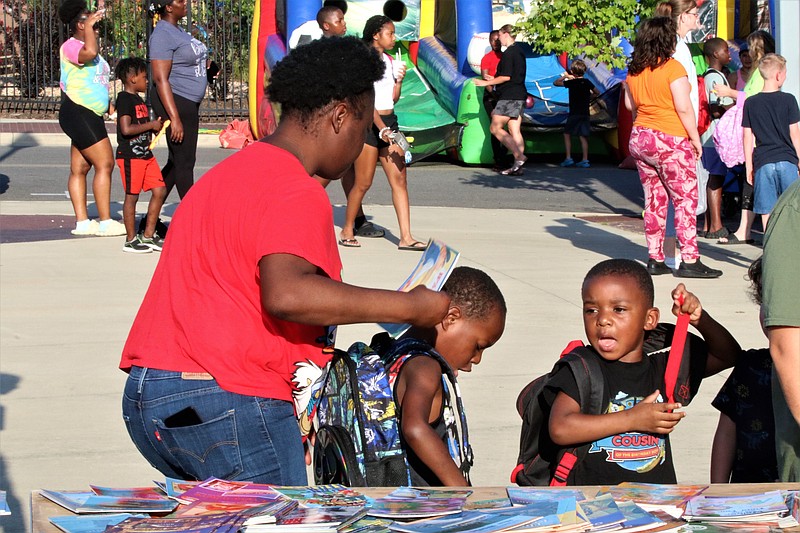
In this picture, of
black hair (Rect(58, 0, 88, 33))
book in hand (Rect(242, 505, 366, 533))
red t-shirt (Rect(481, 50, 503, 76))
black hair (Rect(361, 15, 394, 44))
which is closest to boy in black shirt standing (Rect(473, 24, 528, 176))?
red t-shirt (Rect(481, 50, 503, 76))

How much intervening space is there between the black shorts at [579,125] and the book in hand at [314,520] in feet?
46.0

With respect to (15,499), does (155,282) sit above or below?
above

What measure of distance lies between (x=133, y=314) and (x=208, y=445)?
4766mm

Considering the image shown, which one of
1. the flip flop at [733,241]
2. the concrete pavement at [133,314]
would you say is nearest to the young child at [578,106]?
the concrete pavement at [133,314]

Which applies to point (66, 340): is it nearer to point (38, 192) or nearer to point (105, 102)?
point (105, 102)

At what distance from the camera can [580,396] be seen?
10.7 ft

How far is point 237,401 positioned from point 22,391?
343 centimetres

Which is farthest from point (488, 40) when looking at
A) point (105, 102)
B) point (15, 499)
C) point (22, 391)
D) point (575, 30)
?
point (15, 499)

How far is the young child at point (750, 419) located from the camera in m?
3.47

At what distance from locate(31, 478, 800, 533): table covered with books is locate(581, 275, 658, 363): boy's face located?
70 centimetres

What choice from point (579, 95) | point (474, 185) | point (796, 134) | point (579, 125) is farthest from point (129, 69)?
point (579, 125)

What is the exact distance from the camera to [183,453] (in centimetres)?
279

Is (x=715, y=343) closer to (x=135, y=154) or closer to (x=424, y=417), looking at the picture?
(x=424, y=417)

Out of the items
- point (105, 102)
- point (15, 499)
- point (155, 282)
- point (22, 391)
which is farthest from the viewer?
point (105, 102)
